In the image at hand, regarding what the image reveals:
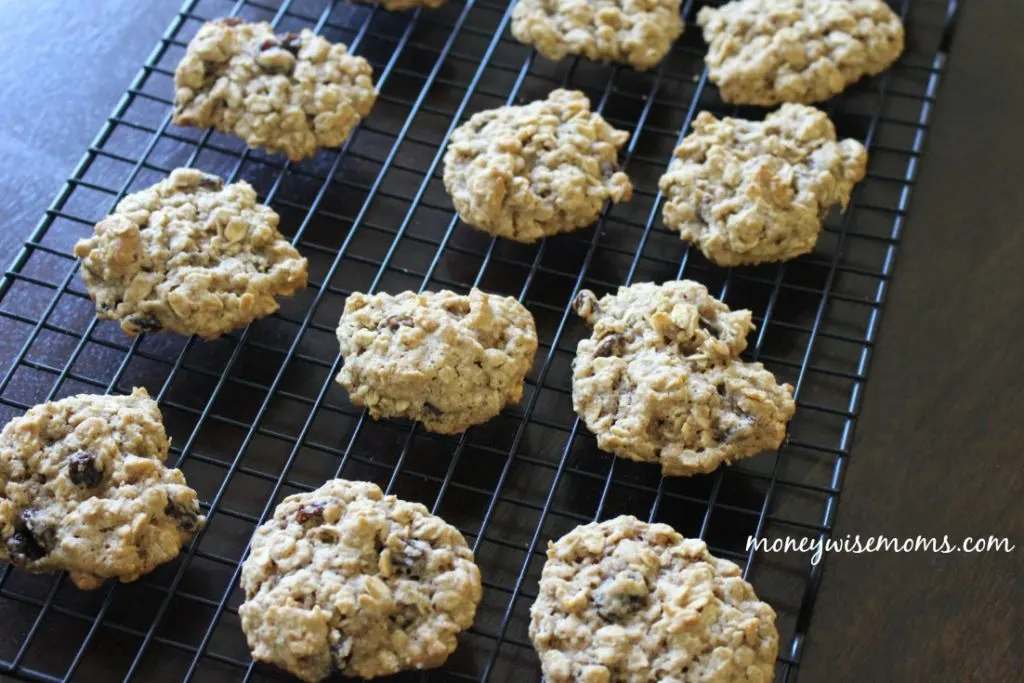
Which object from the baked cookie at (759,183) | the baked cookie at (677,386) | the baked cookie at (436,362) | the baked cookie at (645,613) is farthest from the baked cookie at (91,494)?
the baked cookie at (759,183)

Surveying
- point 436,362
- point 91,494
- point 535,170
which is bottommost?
point 91,494

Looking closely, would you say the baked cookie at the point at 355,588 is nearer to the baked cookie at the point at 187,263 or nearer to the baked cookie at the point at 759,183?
the baked cookie at the point at 187,263

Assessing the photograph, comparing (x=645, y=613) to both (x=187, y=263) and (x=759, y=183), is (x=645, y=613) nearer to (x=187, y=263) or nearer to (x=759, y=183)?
(x=759, y=183)

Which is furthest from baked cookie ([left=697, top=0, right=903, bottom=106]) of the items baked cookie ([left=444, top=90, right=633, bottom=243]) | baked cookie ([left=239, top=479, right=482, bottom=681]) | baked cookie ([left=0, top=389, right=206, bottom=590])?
baked cookie ([left=0, top=389, right=206, bottom=590])

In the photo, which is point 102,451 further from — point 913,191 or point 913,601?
point 913,191

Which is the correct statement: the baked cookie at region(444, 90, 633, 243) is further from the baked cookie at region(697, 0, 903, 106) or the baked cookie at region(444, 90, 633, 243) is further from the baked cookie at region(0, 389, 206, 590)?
the baked cookie at region(0, 389, 206, 590)

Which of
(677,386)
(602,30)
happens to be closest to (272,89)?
(602,30)
